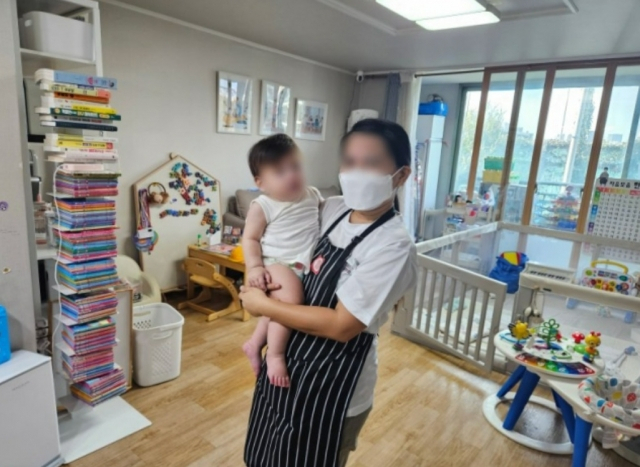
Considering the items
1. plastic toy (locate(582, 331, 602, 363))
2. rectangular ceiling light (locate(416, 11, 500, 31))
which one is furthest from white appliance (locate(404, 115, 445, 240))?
plastic toy (locate(582, 331, 602, 363))

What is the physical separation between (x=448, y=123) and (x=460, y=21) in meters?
3.14

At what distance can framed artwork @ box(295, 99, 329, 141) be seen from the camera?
14.9 ft

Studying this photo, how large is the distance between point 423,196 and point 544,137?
1701 mm

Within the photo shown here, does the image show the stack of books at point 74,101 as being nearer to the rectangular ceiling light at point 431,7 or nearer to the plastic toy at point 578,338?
the rectangular ceiling light at point 431,7

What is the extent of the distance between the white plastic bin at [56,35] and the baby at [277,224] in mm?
1257

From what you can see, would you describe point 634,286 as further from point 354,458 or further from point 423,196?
point 423,196

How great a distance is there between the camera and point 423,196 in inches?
217

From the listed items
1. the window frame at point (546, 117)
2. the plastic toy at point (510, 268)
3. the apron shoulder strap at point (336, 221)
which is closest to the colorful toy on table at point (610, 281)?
the plastic toy at point (510, 268)

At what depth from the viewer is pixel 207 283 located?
11.1ft

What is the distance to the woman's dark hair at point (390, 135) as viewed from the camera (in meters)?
0.90

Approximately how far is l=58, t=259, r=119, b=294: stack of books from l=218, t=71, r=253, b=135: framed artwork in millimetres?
2203

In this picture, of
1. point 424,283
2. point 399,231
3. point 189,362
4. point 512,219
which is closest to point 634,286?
point 424,283

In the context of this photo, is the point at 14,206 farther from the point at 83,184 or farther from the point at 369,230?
the point at 369,230

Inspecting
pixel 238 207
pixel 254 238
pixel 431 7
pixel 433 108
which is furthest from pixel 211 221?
pixel 433 108
